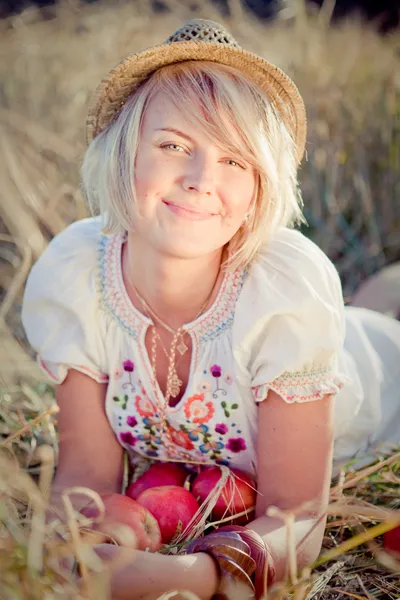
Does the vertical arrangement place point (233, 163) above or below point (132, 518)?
above

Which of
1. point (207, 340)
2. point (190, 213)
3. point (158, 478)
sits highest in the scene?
point (190, 213)

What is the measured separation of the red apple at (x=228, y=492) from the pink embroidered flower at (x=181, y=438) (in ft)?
0.31

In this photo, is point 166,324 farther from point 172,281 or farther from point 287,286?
point 287,286

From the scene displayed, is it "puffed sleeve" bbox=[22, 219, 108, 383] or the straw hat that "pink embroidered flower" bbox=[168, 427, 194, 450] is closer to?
"puffed sleeve" bbox=[22, 219, 108, 383]

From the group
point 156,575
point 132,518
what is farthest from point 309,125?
point 156,575

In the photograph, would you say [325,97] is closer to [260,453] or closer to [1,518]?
[260,453]

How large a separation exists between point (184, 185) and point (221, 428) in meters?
0.66

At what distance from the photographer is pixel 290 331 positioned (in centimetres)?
185

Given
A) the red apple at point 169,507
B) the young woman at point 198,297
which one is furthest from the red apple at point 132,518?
the young woman at point 198,297

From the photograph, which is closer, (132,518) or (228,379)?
(132,518)

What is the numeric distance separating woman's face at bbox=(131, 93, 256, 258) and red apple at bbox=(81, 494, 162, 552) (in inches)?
23.9

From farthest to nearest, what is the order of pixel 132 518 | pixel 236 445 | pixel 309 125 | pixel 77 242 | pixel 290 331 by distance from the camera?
pixel 309 125 → pixel 77 242 → pixel 236 445 → pixel 290 331 → pixel 132 518

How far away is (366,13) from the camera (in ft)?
26.6

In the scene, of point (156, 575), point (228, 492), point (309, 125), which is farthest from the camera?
point (309, 125)
